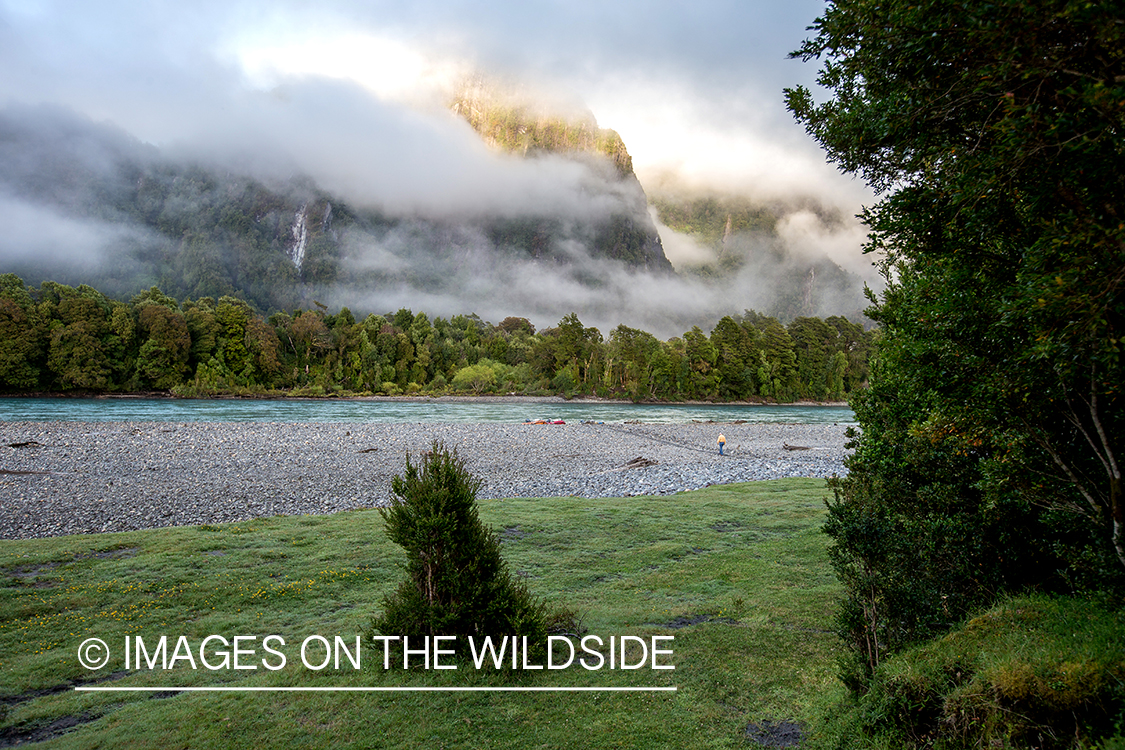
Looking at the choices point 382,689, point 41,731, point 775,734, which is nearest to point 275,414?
point 41,731

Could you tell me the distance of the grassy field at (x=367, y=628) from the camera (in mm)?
4887

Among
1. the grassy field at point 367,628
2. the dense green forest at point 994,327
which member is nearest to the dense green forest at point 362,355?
the grassy field at point 367,628

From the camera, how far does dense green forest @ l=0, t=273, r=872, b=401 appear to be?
254ft

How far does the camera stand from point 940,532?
5867 millimetres

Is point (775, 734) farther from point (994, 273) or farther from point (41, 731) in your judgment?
point (41, 731)

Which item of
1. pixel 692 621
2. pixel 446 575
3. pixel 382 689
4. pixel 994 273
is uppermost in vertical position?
pixel 994 273

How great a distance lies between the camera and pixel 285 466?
2522 centimetres

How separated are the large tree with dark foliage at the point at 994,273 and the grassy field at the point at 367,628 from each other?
1712 millimetres

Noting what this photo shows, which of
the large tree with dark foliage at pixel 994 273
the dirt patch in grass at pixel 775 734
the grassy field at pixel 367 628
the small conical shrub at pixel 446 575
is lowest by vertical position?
the grassy field at pixel 367 628

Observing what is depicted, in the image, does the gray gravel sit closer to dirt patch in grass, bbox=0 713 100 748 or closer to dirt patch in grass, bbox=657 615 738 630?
dirt patch in grass, bbox=0 713 100 748

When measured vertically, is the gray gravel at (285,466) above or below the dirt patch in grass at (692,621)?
below

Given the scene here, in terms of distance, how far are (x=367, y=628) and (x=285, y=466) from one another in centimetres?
2118

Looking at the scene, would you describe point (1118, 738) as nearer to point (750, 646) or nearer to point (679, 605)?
point (750, 646)

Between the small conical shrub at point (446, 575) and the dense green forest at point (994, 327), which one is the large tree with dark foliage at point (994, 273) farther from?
the small conical shrub at point (446, 575)
